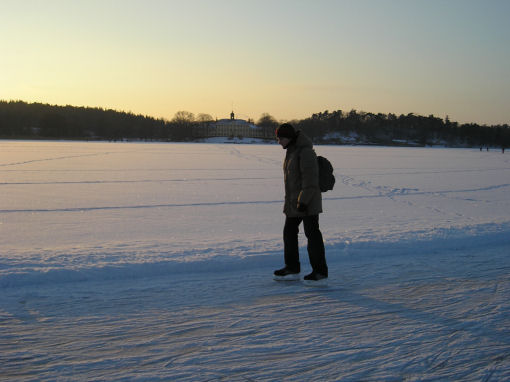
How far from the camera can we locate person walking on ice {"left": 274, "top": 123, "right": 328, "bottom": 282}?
11.8ft

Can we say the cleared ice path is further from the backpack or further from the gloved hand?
the backpack

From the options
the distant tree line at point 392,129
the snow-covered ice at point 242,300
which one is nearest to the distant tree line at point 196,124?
the distant tree line at point 392,129

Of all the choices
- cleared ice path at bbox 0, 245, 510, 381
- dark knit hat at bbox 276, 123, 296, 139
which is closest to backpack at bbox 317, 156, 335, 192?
dark knit hat at bbox 276, 123, 296, 139

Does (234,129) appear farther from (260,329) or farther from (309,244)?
(260,329)

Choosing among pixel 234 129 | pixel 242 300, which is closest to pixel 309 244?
pixel 242 300

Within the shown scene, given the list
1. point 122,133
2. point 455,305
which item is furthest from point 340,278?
point 122,133

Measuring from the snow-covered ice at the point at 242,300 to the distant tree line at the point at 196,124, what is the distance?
3689 inches

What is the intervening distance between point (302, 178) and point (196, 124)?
136 metres

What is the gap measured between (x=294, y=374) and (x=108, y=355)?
104cm

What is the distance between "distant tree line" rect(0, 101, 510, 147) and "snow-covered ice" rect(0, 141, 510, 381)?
307 feet

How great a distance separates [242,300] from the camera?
3326 mm

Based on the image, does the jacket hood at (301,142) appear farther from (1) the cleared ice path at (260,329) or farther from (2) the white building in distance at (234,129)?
(2) the white building in distance at (234,129)

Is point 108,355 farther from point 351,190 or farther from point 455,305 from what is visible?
point 351,190

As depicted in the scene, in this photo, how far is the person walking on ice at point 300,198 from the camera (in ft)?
11.8
